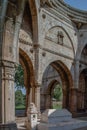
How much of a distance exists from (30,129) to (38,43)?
5.05m

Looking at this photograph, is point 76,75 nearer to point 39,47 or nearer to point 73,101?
point 73,101

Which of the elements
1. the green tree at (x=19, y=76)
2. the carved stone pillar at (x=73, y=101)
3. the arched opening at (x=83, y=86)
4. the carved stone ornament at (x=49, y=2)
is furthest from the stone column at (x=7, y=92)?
the green tree at (x=19, y=76)

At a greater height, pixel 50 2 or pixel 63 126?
pixel 50 2

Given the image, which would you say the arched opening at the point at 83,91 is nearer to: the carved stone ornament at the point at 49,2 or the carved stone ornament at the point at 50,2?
the carved stone ornament at the point at 50,2

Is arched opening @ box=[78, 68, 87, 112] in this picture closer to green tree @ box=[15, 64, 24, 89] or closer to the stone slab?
the stone slab

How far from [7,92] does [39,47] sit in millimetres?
7028

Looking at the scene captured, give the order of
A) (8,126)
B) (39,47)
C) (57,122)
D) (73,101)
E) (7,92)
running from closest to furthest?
1. (8,126)
2. (7,92)
3. (57,122)
4. (39,47)
5. (73,101)

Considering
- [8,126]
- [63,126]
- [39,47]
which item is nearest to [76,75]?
[39,47]

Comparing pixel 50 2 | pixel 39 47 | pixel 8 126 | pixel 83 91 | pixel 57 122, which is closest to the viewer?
pixel 8 126

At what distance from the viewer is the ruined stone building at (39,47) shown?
22.0 feet

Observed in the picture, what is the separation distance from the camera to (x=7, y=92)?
6.72m

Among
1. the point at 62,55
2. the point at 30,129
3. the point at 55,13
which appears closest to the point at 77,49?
the point at 62,55

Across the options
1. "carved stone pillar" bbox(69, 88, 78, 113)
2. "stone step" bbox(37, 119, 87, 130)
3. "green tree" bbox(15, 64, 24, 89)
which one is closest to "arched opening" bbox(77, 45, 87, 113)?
"carved stone pillar" bbox(69, 88, 78, 113)

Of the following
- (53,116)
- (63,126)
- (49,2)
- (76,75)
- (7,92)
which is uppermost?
(49,2)
